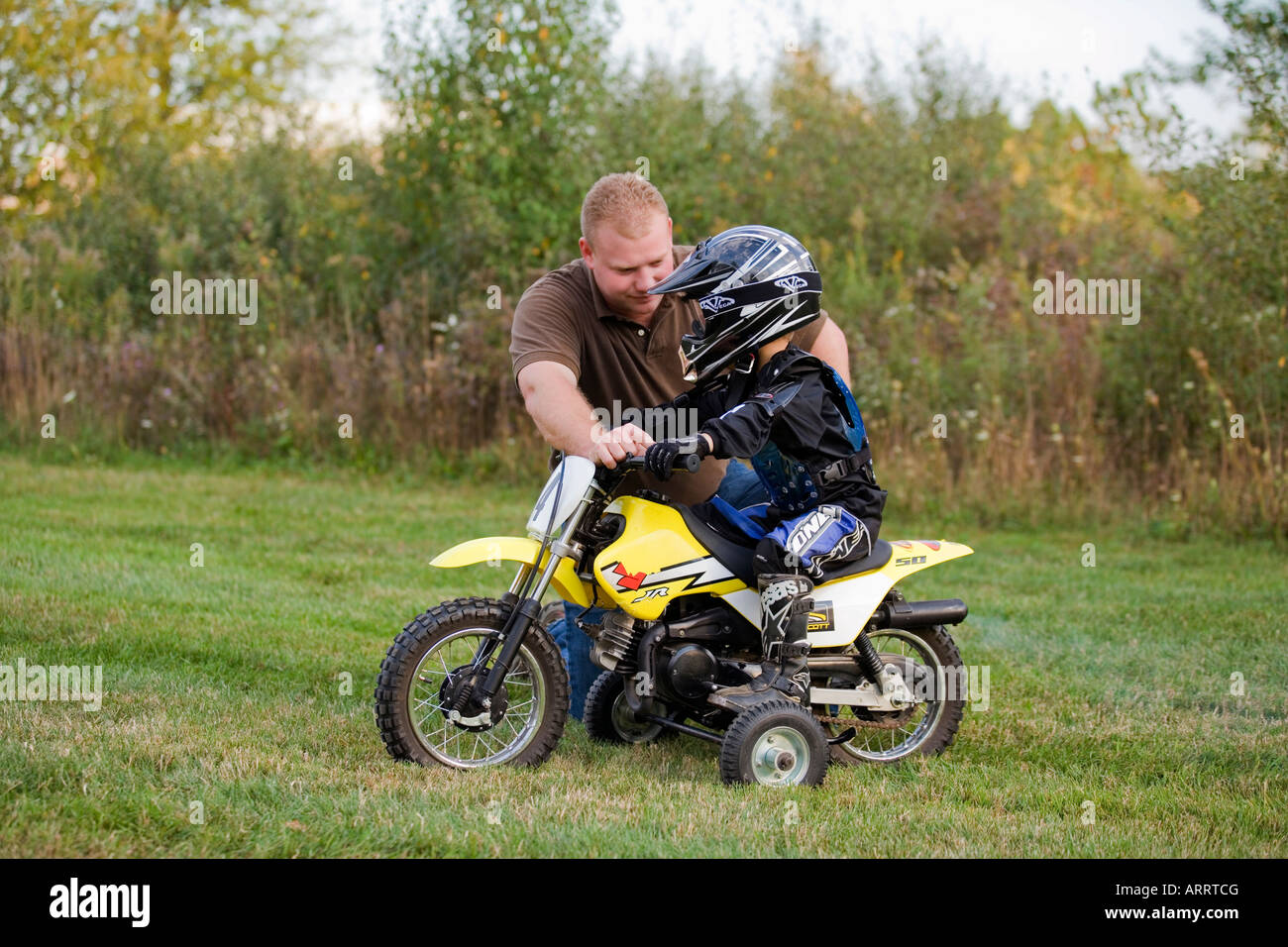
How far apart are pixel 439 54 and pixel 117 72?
9.80 m

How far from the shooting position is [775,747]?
4250mm

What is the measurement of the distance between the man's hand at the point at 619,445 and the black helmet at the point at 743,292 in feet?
1.23

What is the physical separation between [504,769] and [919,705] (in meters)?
1.59

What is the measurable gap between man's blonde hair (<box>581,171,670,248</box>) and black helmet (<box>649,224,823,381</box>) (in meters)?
0.40

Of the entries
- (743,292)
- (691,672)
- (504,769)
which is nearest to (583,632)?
(691,672)

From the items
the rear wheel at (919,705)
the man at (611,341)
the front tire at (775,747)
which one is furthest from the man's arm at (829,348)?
the front tire at (775,747)

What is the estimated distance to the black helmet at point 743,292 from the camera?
4.35 meters

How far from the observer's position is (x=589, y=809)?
12.9 ft

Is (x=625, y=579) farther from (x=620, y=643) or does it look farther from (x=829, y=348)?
(x=829, y=348)

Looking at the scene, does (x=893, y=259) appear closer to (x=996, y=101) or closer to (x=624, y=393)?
(x=996, y=101)

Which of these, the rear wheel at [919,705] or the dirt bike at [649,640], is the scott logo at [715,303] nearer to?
the dirt bike at [649,640]

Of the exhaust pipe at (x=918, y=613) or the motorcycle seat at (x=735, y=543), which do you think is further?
the exhaust pipe at (x=918, y=613)

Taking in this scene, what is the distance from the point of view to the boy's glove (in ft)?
13.1

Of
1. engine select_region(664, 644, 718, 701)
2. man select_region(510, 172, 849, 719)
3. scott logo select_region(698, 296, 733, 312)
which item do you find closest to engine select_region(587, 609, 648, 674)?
engine select_region(664, 644, 718, 701)
